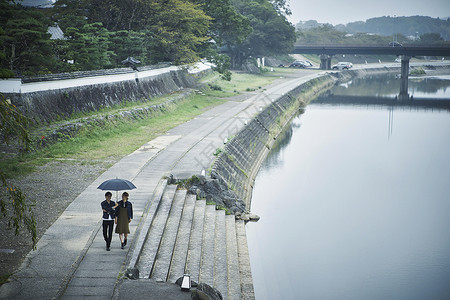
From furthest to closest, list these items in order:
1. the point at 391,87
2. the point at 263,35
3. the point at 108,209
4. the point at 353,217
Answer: the point at 391,87 → the point at 263,35 → the point at 353,217 → the point at 108,209

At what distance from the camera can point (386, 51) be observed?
99188 mm

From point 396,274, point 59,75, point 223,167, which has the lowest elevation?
point 396,274

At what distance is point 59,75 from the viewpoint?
30.8 m

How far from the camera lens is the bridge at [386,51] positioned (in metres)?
93.5

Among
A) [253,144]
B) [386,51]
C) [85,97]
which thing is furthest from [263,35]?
[85,97]

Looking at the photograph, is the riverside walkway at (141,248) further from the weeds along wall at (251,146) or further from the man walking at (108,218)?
the weeds along wall at (251,146)

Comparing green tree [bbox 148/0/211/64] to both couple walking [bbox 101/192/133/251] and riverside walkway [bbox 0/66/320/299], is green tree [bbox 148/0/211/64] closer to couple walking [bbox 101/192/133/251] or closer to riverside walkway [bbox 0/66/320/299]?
riverside walkway [bbox 0/66/320/299]

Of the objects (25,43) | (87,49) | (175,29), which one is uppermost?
(175,29)

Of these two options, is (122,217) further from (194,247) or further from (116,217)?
(194,247)

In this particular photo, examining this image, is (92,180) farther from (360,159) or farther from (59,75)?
(360,159)

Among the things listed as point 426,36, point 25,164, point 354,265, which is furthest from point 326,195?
point 426,36

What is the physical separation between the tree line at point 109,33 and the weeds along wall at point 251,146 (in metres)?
9.25

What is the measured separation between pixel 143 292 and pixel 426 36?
7495 inches

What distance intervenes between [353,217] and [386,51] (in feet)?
264
